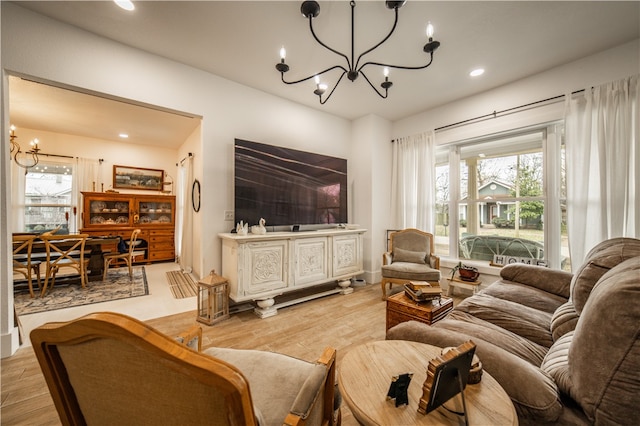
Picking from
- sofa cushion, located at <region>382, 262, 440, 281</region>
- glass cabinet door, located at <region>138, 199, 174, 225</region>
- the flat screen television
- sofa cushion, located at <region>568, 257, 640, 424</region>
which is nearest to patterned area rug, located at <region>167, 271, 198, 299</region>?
the flat screen television

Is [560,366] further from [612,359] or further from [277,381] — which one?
[277,381]

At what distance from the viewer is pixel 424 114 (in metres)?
4.01

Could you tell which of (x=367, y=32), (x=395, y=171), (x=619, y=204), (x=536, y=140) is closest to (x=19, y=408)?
(x=367, y=32)

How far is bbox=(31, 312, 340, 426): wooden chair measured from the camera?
0.49m

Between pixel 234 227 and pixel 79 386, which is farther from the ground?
pixel 234 227

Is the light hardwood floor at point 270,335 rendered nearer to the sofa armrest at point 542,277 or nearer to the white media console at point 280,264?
the white media console at point 280,264

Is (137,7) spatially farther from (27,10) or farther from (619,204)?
(619,204)

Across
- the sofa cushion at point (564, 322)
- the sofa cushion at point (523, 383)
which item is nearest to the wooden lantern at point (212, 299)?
the sofa cushion at point (523, 383)

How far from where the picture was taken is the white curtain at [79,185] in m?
5.11

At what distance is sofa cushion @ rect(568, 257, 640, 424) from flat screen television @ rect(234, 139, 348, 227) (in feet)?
9.36

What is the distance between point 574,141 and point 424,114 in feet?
6.40

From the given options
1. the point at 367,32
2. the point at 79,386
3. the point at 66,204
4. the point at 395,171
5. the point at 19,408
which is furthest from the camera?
the point at 66,204

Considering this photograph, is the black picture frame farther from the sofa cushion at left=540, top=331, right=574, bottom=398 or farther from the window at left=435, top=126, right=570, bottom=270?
the sofa cushion at left=540, top=331, right=574, bottom=398

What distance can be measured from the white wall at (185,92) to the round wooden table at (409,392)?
238 cm
